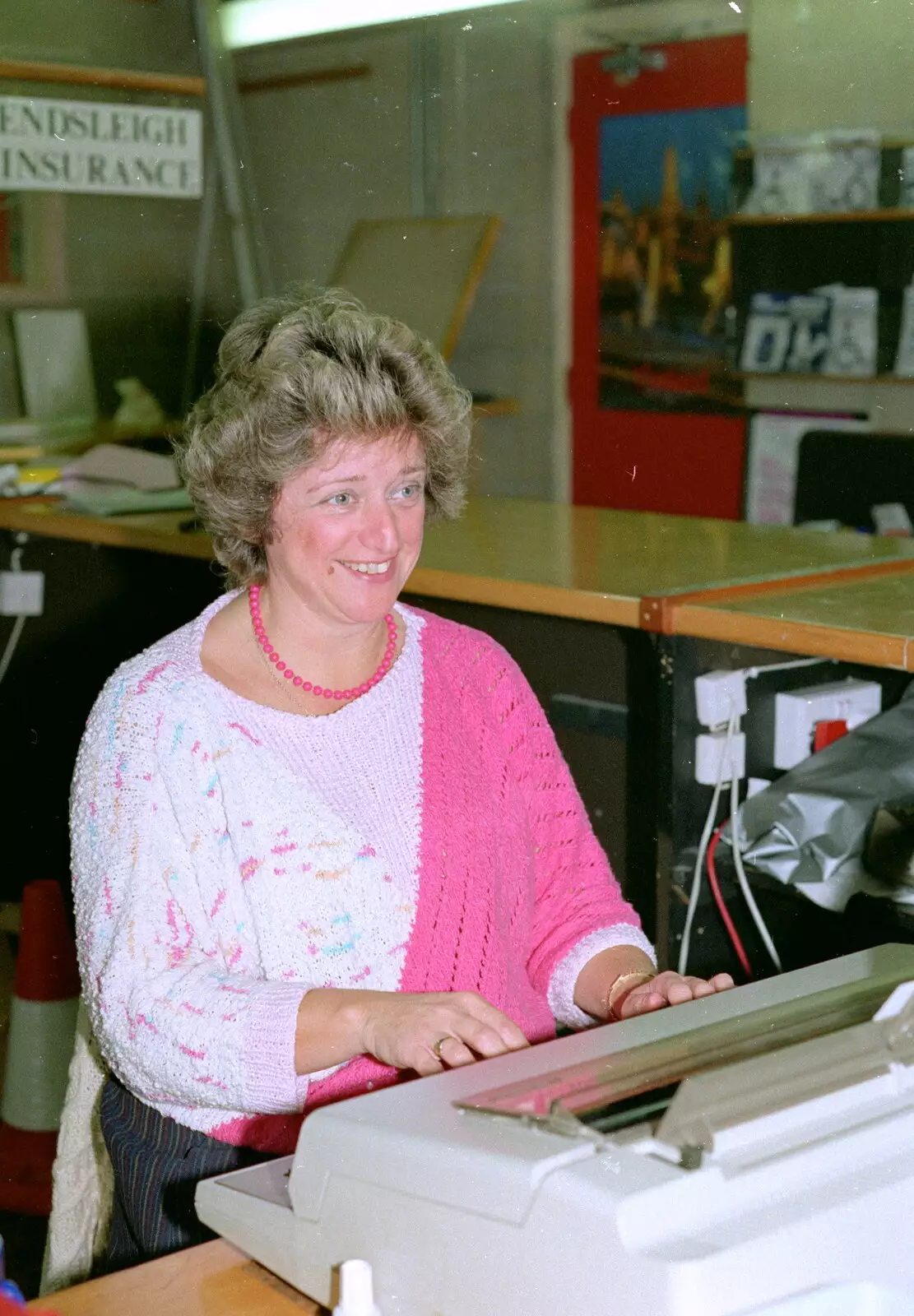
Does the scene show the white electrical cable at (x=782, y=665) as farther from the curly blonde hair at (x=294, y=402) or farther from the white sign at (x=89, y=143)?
the white sign at (x=89, y=143)

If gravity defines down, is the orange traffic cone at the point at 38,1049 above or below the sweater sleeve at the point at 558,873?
below

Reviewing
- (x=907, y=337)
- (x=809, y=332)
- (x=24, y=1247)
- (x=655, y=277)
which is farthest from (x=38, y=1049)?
(x=655, y=277)

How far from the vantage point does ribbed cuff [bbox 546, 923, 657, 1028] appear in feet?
5.02

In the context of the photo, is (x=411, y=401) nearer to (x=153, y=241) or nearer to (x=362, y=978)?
(x=362, y=978)

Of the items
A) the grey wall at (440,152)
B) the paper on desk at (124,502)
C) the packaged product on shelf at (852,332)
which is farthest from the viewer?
the grey wall at (440,152)

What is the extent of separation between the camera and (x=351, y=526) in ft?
4.81

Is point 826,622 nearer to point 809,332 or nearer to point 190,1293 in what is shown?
point 190,1293

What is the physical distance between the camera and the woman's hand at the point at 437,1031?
107cm

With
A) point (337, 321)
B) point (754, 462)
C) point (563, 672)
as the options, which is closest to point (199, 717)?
point (337, 321)

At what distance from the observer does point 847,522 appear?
4066 mm

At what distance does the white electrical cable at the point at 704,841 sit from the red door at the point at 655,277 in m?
3.27

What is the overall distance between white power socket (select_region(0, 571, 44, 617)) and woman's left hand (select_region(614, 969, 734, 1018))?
2365mm

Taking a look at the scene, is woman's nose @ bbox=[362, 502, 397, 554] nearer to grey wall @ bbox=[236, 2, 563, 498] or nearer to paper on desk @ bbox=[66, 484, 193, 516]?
paper on desk @ bbox=[66, 484, 193, 516]

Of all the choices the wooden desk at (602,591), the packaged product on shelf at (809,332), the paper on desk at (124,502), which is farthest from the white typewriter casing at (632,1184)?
the packaged product on shelf at (809,332)
